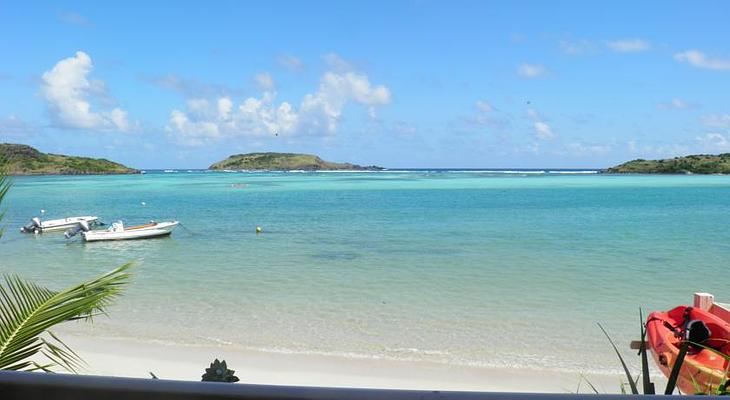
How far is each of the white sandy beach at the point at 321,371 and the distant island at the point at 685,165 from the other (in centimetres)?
16294

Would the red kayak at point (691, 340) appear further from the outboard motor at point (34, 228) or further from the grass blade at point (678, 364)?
the outboard motor at point (34, 228)

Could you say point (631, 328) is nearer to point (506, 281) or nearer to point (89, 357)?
point (506, 281)

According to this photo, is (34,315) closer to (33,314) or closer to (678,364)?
(33,314)

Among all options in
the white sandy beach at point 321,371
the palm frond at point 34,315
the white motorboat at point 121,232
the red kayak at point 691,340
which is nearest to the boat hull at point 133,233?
the white motorboat at point 121,232

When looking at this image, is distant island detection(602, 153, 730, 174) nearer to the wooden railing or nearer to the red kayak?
the red kayak

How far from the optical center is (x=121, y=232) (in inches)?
1041

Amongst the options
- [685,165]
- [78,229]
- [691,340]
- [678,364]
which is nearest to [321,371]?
[691,340]

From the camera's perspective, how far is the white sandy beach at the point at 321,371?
7918 mm

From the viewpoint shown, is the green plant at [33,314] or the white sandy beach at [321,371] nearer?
the green plant at [33,314]

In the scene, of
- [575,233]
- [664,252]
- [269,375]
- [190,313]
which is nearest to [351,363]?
[269,375]

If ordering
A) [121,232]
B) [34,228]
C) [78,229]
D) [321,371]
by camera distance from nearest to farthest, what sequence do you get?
[321,371] → [121,232] → [78,229] → [34,228]

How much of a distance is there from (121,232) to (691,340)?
24995 millimetres

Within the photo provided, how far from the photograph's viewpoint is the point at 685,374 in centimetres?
632

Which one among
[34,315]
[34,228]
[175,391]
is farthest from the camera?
[34,228]
